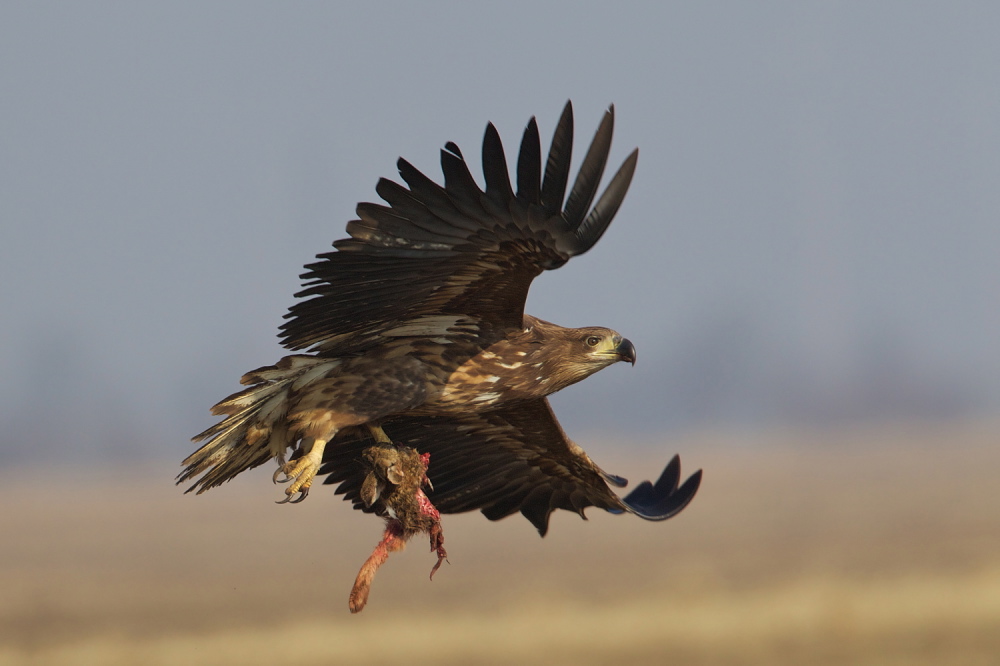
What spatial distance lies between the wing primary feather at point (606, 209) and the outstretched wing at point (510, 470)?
1.88 m

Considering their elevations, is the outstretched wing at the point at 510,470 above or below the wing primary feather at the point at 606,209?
below

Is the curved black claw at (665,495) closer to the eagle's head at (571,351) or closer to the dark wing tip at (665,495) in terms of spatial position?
the dark wing tip at (665,495)

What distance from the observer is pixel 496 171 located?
22.3 ft

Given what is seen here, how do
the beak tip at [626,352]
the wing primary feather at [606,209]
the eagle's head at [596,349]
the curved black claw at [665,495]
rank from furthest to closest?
the curved black claw at [665,495] < the beak tip at [626,352] < the eagle's head at [596,349] < the wing primary feather at [606,209]

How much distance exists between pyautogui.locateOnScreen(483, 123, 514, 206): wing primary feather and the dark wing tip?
111 inches

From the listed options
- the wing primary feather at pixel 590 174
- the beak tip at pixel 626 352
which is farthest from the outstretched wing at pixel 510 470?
the wing primary feather at pixel 590 174

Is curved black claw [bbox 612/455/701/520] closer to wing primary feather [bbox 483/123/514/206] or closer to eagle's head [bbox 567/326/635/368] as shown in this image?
eagle's head [bbox 567/326/635/368]

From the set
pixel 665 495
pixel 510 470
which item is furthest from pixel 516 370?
pixel 665 495

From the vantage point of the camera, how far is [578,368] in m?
8.16

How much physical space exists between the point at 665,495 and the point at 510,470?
1.11 meters

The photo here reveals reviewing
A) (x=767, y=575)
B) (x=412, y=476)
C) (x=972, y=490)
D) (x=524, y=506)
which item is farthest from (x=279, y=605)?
(x=972, y=490)

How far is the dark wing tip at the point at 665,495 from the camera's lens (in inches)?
350

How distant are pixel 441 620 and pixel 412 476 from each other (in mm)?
8836

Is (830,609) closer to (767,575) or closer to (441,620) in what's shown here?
(767,575)
